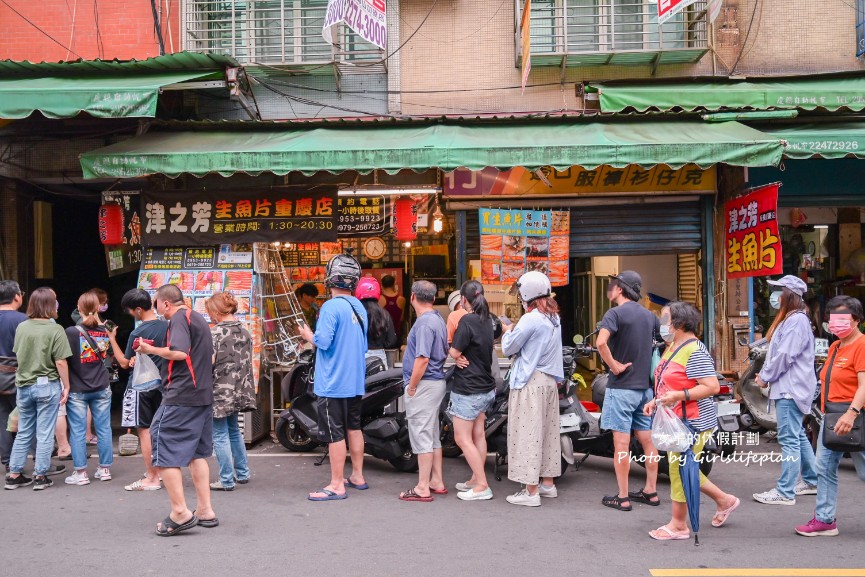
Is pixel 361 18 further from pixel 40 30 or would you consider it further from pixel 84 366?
pixel 84 366

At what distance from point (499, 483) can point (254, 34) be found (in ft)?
22.7

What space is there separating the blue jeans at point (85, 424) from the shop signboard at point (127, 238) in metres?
2.73

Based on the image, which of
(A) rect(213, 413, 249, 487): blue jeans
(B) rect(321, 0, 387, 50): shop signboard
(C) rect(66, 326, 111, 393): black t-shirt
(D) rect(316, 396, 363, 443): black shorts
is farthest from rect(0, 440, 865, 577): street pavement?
(B) rect(321, 0, 387, 50): shop signboard

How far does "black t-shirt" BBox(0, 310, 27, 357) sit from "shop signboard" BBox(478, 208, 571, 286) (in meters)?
5.19

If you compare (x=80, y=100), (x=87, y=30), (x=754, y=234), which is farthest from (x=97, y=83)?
(x=754, y=234)

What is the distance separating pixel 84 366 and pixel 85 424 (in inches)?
22.0

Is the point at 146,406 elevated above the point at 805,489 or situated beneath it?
elevated above

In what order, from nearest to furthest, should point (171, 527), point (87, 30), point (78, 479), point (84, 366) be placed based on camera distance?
point (171, 527) → point (78, 479) → point (84, 366) → point (87, 30)

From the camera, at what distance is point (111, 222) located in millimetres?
9234

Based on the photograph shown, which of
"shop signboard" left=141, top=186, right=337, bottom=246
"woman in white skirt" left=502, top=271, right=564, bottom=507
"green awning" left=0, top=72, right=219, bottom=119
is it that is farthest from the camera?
"shop signboard" left=141, top=186, right=337, bottom=246

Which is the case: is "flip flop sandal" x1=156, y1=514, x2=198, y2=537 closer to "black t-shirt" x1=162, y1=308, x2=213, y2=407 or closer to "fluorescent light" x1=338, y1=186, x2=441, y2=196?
"black t-shirt" x1=162, y1=308, x2=213, y2=407

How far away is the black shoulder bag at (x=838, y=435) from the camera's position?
5098 mm

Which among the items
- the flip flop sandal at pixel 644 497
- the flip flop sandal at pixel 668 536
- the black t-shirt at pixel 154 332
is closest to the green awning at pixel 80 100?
the black t-shirt at pixel 154 332

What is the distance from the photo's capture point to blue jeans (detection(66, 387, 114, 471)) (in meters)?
7.00
